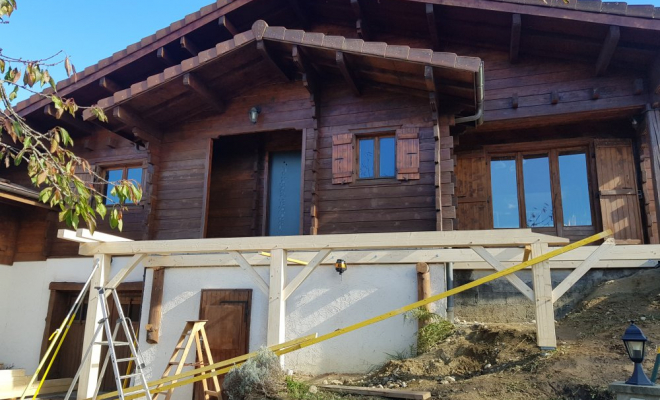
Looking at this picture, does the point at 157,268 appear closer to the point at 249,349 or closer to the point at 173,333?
the point at 173,333

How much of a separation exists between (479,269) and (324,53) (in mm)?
4162

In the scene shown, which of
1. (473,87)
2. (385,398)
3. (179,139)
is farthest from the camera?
(179,139)

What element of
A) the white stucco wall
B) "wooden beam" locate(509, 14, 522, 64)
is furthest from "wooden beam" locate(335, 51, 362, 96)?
the white stucco wall

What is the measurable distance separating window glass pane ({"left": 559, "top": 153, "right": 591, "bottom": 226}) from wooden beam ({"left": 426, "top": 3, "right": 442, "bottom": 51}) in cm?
295

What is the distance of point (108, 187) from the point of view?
10.9 m

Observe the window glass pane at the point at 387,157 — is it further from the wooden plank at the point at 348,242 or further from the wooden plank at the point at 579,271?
the wooden plank at the point at 579,271

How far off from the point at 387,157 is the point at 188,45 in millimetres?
4266

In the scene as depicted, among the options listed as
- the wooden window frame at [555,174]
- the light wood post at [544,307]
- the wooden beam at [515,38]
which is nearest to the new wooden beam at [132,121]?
the wooden window frame at [555,174]

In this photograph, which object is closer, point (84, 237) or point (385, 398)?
point (385, 398)

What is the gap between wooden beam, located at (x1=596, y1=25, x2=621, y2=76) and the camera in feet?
25.5

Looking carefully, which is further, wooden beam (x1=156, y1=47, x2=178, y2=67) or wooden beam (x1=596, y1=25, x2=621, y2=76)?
wooden beam (x1=156, y1=47, x2=178, y2=67)

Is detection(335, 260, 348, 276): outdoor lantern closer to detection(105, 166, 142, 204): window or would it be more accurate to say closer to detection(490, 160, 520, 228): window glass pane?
detection(490, 160, 520, 228): window glass pane

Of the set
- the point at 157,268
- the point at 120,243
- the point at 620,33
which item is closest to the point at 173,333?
the point at 157,268

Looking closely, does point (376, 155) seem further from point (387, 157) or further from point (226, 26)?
point (226, 26)
